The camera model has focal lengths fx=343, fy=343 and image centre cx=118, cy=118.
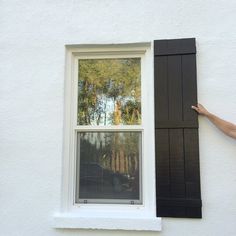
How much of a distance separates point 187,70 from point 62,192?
64.1 inches

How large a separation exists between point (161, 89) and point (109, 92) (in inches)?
21.2

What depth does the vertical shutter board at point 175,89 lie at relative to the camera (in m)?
3.13

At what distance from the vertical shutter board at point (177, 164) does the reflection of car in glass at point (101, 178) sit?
1.52ft

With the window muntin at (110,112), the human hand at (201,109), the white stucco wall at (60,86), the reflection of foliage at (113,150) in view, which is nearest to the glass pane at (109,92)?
the window muntin at (110,112)

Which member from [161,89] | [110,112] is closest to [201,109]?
[161,89]

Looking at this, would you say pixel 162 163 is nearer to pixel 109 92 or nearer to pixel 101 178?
pixel 101 178

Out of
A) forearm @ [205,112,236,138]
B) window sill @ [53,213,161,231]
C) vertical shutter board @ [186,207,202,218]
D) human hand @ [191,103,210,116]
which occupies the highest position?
human hand @ [191,103,210,116]

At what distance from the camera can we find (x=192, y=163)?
3.05 meters

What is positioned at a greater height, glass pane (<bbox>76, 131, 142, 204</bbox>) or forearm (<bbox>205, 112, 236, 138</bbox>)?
forearm (<bbox>205, 112, 236, 138</bbox>)

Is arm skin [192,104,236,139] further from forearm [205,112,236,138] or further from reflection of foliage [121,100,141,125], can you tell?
reflection of foliage [121,100,141,125]

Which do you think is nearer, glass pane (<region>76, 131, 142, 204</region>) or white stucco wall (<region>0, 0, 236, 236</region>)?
white stucco wall (<region>0, 0, 236, 236</region>)

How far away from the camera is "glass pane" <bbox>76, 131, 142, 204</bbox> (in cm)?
327

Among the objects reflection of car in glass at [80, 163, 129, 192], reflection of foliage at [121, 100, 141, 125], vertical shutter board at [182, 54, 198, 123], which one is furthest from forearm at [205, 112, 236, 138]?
reflection of car in glass at [80, 163, 129, 192]

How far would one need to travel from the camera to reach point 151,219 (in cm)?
304
